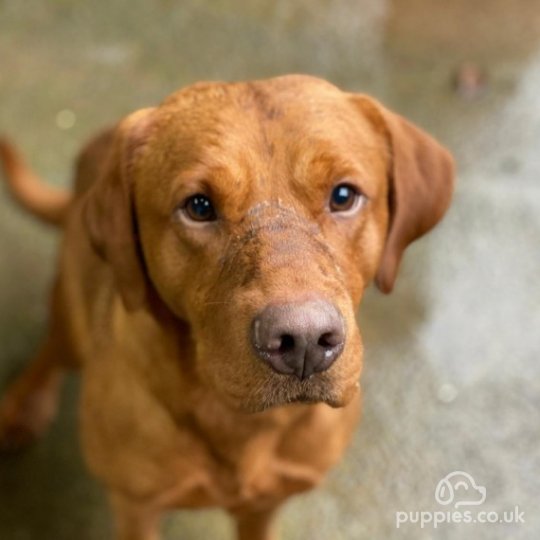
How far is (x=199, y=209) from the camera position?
51.8 inches

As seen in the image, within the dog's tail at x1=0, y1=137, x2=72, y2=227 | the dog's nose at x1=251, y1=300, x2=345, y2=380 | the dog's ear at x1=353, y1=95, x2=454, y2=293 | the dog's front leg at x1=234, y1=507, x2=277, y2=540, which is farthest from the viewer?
the dog's tail at x1=0, y1=137, x2=72, y2=227

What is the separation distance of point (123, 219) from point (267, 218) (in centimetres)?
27

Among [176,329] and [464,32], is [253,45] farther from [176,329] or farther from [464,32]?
[176,329]

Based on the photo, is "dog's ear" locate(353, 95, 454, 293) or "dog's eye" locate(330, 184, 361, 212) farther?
"dog's ear" locate(353, 95, 454, 293)

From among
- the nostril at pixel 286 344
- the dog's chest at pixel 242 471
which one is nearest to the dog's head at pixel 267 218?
the nostril at pixel 286 344

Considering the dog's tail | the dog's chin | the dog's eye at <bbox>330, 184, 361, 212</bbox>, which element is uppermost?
the dog's eye at <bbox>330, 184, 361, 212</bbox>

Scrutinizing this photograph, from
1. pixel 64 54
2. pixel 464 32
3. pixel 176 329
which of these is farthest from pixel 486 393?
pixel 64 54

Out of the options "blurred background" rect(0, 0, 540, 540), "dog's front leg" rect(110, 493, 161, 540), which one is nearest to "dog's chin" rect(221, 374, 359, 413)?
"dog's front leg" rect(110, 493, 161, 540)

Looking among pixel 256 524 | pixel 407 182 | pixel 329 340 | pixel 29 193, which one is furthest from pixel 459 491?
pixel 29 193

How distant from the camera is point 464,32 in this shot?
310 cm

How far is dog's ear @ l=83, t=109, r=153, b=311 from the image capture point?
4.58 ft

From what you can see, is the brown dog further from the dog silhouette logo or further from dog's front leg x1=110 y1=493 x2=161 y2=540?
the dog silhouette logo

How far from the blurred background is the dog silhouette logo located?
2 centimetres

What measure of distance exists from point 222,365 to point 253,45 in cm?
202
